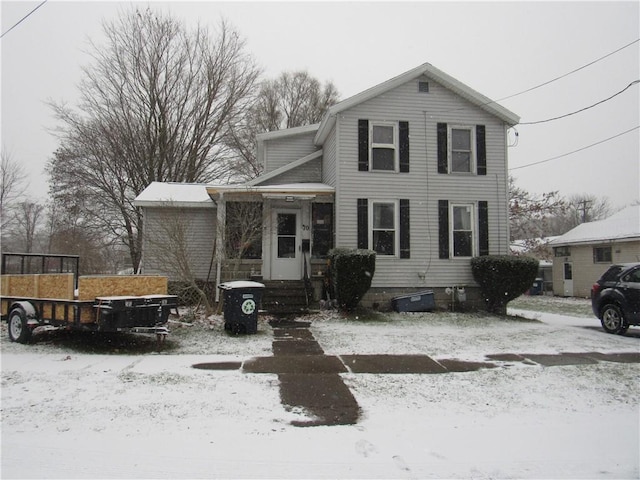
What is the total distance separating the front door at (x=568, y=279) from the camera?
2369cm

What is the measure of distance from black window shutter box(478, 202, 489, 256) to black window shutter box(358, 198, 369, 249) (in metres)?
3.73

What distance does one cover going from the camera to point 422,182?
43.8ft

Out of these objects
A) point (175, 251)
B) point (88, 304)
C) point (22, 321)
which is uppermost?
point (175, 251)

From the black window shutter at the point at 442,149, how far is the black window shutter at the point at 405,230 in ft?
5.47

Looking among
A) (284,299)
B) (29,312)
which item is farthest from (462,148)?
(29,312)

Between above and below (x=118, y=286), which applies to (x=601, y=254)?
above

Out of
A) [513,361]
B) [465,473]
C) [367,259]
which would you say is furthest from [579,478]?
[367,259]

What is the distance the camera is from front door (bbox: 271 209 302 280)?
13.5 metres

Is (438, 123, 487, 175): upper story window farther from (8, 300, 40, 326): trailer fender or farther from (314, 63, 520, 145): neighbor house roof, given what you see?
(8, 300, 40, 326): trailer fender

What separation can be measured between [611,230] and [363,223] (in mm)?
16348

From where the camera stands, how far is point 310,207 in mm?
13766

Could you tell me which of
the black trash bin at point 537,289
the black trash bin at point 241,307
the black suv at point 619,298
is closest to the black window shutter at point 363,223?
the black trash bin at point 241,307

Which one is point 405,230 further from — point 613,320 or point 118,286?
point 118,286

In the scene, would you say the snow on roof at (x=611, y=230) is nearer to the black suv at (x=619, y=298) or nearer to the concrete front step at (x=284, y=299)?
the black suv at (x=619, y=298)
